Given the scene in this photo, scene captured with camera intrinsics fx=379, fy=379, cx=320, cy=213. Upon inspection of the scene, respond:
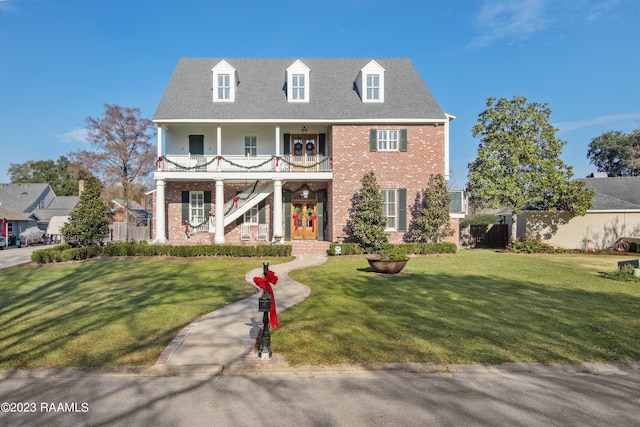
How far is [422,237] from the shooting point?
19.5m

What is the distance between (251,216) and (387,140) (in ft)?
27.8

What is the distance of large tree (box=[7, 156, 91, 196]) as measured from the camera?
222ft

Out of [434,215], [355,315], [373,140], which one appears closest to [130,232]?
[373,140]

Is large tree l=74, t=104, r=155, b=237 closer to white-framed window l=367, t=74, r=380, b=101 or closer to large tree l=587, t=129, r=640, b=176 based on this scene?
white-framed window l=367, t=74, r=380, b=101

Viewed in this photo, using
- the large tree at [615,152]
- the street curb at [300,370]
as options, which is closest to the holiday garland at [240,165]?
the street curb at [300,370]

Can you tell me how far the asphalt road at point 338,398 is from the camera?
3.89 m

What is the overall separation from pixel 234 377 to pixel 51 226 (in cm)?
3587

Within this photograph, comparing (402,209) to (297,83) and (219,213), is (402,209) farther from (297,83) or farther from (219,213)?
(219,213)

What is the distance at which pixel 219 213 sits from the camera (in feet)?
63.0

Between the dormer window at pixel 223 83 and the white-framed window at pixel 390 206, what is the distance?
9.92 metres

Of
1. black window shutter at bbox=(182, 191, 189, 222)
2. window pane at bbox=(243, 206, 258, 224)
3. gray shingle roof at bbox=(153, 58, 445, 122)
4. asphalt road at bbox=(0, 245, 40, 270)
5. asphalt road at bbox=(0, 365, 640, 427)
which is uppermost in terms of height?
gray shingle roof at bbox=(153, 58, 445, 122)

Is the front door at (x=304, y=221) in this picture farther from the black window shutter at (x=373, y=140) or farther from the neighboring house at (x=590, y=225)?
the neighboring house at (x=590, y=225)

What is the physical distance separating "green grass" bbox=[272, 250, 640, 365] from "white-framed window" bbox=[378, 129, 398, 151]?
A: 9.00 m

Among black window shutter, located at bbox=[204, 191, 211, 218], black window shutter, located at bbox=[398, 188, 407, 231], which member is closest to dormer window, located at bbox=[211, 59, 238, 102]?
black window shutter, located at bbox=[204, 191, 211, 218]
